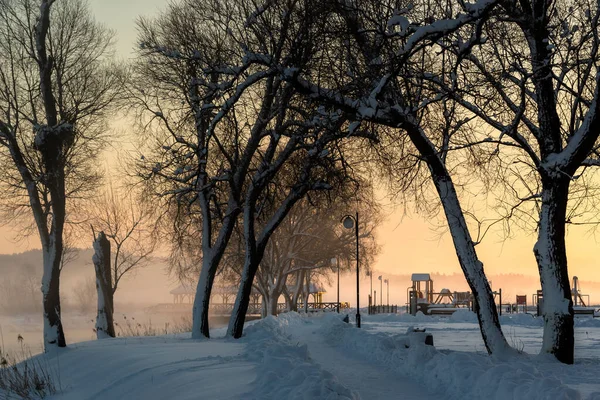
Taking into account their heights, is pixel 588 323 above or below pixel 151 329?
above

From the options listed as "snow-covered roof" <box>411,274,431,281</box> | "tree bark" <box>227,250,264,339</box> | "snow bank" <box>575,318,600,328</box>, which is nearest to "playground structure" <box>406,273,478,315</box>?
"snow-covered roof" <box>411,274,431,281</box>

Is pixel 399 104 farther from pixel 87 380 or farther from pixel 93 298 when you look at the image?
pixel 93 298

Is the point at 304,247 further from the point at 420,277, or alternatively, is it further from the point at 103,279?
the point at 103,279

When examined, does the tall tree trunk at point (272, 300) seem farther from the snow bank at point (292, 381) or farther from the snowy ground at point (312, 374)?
the snow bank at point (292, 381)

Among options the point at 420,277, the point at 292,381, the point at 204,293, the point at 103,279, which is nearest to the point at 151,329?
the point at 103,279

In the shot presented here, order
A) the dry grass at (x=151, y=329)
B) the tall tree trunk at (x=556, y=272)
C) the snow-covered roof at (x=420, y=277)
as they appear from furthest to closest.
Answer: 1. the snow-covered roof at (x=420, y=277)
2. the dry grass at (x=151, y=329)
3. the tall tree trunk at (x=556, y=272)

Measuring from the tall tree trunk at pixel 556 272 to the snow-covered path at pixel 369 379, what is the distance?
11.5 feet

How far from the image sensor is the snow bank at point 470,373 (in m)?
8.70

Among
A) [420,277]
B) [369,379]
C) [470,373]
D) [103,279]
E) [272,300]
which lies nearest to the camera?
[470,373]

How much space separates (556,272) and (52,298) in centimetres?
1348

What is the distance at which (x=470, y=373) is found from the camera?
1058cm

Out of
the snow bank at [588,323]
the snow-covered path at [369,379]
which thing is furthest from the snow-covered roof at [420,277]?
the snow-covered path at [369,379]

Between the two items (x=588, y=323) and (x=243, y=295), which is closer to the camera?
(x=243, y=295)

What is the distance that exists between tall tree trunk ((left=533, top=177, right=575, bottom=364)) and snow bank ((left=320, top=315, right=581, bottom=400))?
0.77m
